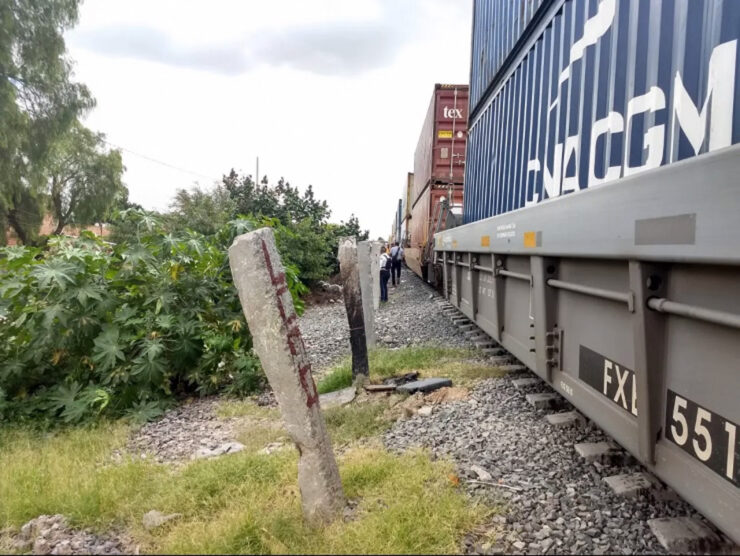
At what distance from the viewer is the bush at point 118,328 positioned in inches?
176

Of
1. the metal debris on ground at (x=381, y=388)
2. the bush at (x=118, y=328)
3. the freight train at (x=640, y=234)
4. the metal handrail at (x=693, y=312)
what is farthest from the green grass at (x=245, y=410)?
the metal handrail at (x=693, y=312)

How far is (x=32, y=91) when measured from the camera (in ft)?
58.5

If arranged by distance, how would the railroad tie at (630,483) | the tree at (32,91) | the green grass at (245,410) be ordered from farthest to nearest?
the tree at (32,91)
the green grass at (245,410)
the railroad tie at (630,483)

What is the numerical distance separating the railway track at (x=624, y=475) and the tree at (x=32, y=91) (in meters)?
18.5

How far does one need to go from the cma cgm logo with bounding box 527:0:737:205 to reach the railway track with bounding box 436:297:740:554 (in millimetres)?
1509

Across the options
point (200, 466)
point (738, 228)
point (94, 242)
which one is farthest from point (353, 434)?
point (94, 242)

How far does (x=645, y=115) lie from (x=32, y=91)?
2110cm

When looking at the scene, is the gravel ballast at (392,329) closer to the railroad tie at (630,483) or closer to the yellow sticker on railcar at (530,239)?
the yellow sticker on railcar at (530,239)

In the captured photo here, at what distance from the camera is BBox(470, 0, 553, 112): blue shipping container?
4.86 meters

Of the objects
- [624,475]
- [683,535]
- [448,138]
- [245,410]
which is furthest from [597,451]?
[448,138]

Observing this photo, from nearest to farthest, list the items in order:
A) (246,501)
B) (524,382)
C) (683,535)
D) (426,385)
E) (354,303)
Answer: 1. (683,535)
2. (246,501)
3. (524,382)
4. (426,385)
5. (354,303)

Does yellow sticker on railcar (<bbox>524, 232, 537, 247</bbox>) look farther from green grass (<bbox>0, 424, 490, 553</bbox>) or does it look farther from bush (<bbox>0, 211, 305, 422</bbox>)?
bush (<bbox>0, 211, 305, 422</bbox>)

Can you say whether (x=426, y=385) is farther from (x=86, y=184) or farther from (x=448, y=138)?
(x=86, y=184)

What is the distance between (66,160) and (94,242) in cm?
2125
